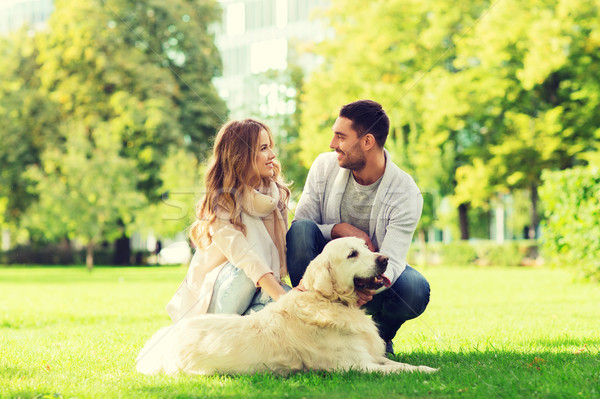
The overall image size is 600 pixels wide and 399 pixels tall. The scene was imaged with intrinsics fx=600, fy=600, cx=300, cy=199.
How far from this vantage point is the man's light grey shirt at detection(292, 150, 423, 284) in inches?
188

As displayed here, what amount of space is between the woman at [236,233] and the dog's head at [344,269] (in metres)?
0.53

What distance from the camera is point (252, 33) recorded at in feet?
158

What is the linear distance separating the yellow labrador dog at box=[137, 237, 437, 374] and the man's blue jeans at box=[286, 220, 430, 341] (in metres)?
0.63

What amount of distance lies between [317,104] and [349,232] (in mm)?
22985

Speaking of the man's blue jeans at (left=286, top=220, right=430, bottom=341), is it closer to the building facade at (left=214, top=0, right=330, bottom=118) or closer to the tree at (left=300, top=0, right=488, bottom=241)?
the tree at (left=300, top=0, right=488, bottom=241)

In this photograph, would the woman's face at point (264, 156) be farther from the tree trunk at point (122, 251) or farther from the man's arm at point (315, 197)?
the tree trunk at point (122, 251)

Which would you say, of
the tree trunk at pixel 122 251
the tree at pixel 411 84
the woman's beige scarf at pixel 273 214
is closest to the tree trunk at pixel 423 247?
the tree at pixel 411 84

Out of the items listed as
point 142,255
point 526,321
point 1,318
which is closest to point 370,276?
point 526,321

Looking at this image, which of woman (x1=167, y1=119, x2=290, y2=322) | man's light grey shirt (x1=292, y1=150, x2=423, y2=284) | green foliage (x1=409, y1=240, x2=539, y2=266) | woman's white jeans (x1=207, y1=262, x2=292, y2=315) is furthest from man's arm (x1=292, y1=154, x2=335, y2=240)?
green foliage (x1=409, y1=240, x2=539, y2=266)

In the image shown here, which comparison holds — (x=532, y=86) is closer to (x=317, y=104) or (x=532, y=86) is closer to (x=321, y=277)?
(x=317, y=104)

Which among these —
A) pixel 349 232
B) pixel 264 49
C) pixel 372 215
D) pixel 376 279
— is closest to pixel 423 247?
pixel 372 215

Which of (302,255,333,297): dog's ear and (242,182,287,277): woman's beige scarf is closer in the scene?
(302,255,333,297): dog's ear

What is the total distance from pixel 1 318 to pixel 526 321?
695cm

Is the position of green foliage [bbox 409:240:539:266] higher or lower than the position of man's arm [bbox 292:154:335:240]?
lower
